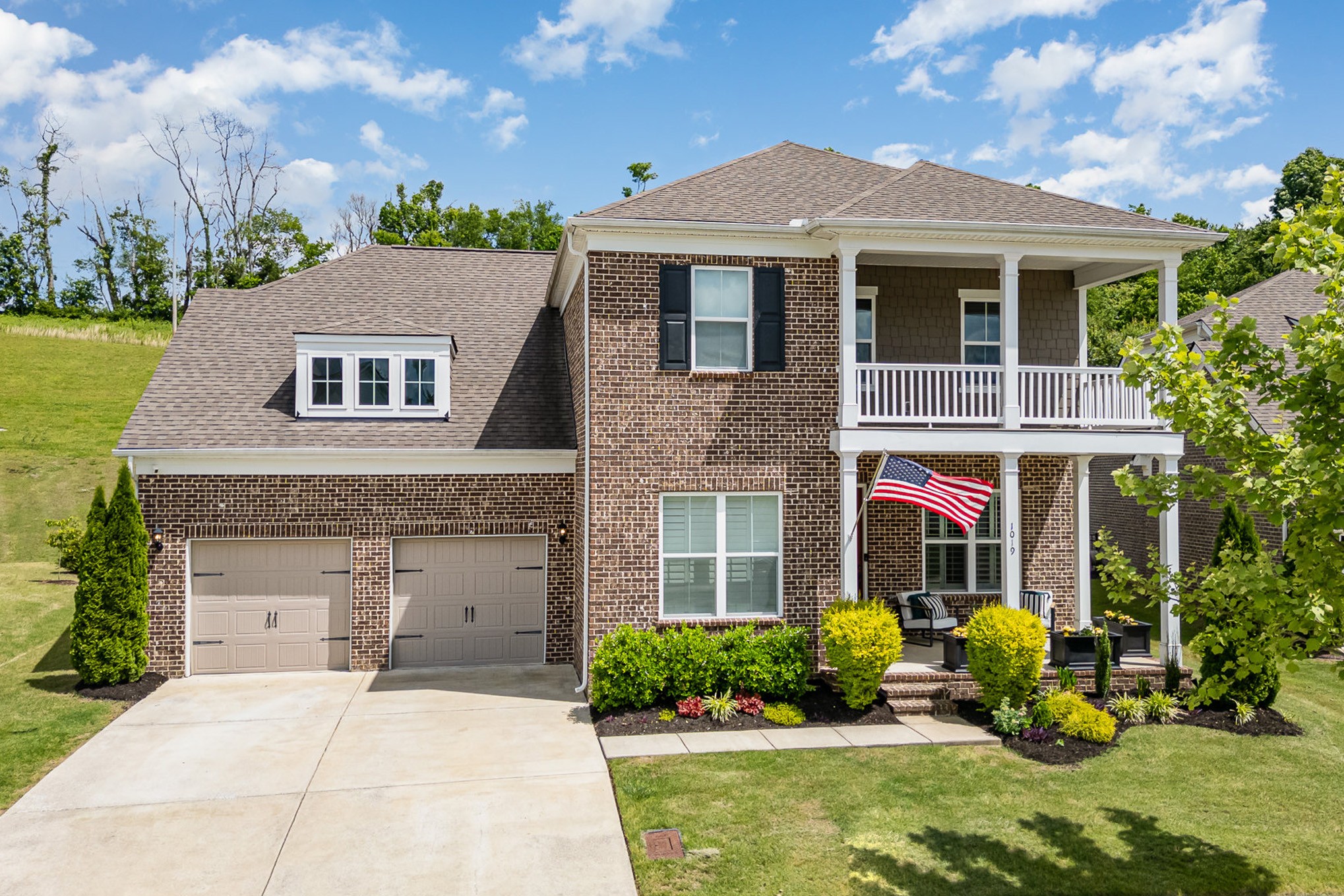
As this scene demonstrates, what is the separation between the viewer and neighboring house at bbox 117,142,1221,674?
1208 cm

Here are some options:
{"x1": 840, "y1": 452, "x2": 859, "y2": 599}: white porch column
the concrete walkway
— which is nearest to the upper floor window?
{"x1": 840, "y1": 452, "x2": 859, "y2": 599}: white porch column

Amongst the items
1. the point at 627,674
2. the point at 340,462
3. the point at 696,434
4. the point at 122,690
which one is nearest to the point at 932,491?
the point at 696,434

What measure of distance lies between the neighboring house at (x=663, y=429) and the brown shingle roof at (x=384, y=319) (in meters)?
0.07

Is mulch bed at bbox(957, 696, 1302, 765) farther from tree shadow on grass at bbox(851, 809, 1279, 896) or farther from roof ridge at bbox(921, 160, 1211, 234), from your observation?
roof ridge at bbox(921, 160, 1211, 234)

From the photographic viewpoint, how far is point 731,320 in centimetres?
1225

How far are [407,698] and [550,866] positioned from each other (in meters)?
5.65

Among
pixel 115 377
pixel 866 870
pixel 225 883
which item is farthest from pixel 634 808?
pixel 115 377

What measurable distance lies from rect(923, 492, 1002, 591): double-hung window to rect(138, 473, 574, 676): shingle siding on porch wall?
597 cm

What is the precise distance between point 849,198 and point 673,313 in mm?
3471

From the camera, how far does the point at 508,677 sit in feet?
44.1

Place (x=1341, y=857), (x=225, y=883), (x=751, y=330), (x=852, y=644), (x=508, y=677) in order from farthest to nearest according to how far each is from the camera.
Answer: (x=508, y=677) → (x=751, y=330) → (x=852, y=644) → (x=1341, y=857) → (x=225, y=883)

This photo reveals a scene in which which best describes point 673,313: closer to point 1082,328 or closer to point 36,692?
point 1082,328

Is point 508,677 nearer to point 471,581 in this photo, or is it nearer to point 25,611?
point 471,581

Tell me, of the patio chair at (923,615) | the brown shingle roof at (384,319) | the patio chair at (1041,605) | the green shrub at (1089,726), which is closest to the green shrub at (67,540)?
the brown shingle roof at (384,319)
